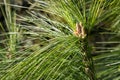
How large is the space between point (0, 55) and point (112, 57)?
0.33m

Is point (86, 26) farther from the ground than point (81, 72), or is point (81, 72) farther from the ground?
point (86, 26)

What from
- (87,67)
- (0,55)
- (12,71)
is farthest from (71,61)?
Result: (0,55)

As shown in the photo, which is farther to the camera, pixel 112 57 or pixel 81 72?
pixel 112 57

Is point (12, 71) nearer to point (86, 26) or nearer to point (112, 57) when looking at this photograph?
point (86, 26)

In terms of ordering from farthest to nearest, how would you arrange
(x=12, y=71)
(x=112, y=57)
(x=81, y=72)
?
(x=112, y=57)
(x=81, y=72)
(x=12, y=71)

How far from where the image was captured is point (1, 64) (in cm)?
77

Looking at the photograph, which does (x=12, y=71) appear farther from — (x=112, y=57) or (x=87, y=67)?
(x=112, y=57)

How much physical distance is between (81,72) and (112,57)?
0.16m

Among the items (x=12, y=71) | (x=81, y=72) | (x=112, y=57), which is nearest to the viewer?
(x=12, y=71)

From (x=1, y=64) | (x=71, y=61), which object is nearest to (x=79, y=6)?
(x=71, y=61)

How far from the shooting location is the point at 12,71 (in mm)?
600

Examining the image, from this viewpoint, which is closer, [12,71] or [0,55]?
[12,71]

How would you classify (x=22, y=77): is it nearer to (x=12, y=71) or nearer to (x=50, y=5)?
(x=12, y=71)

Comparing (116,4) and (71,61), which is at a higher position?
(116,4)
